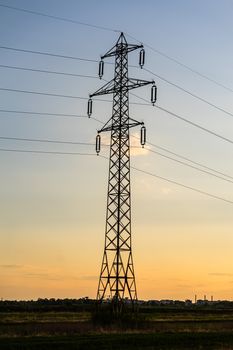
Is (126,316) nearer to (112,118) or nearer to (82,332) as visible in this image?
(82,332)

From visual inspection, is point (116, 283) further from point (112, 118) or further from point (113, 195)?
point (112, 118)

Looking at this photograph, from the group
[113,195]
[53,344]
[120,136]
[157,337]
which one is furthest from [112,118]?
[53,344]

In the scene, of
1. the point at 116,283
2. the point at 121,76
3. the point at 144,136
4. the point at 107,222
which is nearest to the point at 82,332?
the point at 116,283

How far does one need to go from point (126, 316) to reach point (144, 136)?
15303 mm

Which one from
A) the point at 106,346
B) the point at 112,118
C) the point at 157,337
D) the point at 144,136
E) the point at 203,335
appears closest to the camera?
the point at 106,346

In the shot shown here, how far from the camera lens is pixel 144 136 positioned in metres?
53.4

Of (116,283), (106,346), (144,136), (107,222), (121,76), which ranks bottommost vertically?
(106,346)

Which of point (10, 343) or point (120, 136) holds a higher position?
point (120, 136)

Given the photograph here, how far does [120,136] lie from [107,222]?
7733mm

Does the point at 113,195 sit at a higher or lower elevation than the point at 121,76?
lower

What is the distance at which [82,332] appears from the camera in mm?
48875

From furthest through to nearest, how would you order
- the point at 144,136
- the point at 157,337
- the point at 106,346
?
the point at 144,136 < the point at 157,337 < the point at 106,346

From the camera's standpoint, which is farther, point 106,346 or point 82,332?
point 82,332

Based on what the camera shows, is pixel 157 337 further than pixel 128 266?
No
